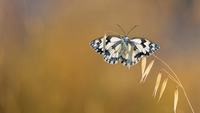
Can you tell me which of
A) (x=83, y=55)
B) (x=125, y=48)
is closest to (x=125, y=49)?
(x=125, y=48)

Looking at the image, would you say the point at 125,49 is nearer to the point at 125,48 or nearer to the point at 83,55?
the point at 125,48

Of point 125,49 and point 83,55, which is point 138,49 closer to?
point 125,49

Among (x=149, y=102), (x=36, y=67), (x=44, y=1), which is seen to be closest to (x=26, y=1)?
(x=44, y=1)
